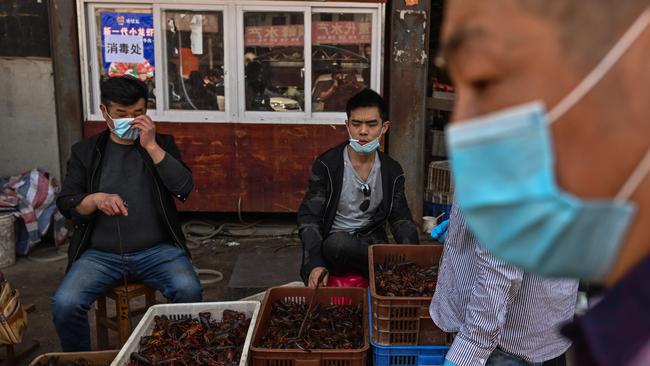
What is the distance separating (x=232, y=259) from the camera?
5.93 m

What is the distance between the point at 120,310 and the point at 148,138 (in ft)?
3.61

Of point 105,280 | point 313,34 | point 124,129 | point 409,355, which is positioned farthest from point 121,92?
point 313,34

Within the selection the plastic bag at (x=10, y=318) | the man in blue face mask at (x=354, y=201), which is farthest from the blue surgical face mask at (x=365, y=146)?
the plastic bag at (x=10, y=318)

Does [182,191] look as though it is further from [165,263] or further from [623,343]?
[623,343]

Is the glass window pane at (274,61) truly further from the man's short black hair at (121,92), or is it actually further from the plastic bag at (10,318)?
the plastic bag at (10,318)

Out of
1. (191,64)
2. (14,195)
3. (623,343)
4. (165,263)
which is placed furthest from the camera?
(191,64)

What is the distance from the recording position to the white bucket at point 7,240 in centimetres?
558

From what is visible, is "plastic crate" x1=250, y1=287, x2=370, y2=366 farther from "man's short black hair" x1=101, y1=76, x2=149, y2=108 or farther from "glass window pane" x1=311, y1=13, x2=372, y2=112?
"glass window pane" x1=311, y1=13, x2=372, y2=112

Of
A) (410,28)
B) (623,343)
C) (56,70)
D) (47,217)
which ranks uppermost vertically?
(410,28)

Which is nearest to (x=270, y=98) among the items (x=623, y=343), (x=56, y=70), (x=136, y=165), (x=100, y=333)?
(x=56, y=70)

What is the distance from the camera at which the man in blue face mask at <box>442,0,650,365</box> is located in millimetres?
788

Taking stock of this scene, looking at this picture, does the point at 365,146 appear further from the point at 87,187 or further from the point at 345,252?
the point at 87,187

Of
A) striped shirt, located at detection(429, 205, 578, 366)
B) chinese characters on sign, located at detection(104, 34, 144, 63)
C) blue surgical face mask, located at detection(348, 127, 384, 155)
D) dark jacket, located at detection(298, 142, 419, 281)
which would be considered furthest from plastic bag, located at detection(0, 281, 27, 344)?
chinese characters on sign, located at detection(104, 34, 144, 63)

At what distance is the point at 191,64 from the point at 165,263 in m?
3.32
